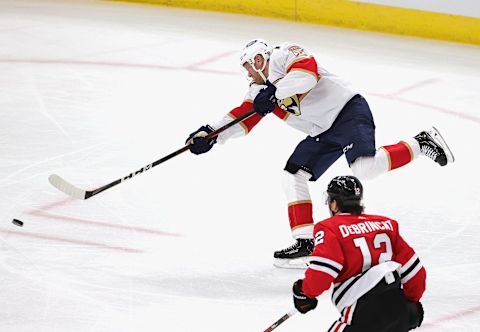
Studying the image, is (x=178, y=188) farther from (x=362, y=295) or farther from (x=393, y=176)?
(x=362, y=295)

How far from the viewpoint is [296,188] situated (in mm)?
4262

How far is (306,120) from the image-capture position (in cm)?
446

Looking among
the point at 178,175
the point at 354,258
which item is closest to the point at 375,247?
the point at 354,258

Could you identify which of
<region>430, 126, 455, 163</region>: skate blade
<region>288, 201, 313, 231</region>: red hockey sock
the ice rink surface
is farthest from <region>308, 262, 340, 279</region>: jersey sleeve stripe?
<region>430, 126, 455, 163</region>: skate blade

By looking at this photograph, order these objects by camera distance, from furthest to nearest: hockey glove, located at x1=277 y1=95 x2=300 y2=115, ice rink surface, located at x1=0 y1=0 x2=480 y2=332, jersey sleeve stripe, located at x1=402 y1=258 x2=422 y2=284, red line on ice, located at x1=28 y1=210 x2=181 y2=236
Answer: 1. red line on ice, located at x1=28 y1=210 x2=181 y2=236
2. hockey glove, located at x1=277 y1=95 x2=300 y2=115
3. ice rink surface, located at x1=0 y1=0 x2=480 y2=332
4. jersey sleeve stripe, located at x1=402 y1=258 x2=422 y2=284

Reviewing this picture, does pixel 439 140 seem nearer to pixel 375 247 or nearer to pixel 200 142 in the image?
pixel 200 142

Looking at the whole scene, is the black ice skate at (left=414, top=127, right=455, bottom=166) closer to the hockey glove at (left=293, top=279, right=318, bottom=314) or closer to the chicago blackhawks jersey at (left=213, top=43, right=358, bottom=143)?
the chicago blackhawks jersey at (left=213, top=43, right=358, bottom=143)

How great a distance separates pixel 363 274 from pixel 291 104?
1549 millimetres

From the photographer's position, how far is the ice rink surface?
395 centimetres

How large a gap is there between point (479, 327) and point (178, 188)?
2.01 metres

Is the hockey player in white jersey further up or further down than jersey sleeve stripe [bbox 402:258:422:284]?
further up

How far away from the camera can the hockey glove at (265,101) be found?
4.29 m

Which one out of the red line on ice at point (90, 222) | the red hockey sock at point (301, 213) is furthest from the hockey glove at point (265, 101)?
the red line on ice at point (90, 222)

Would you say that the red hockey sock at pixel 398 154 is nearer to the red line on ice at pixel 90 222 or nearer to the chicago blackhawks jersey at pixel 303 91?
the chicago blackhawks jersey at pixel 303 91
